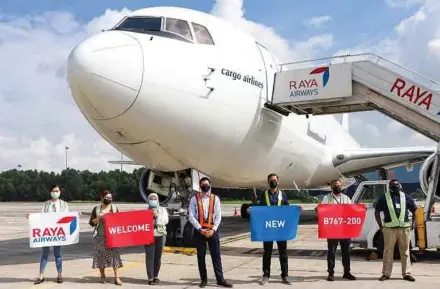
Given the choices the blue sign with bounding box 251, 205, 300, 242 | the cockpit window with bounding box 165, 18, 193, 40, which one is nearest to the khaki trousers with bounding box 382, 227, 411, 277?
the blue sign with bounding box 251, 205, 300, 242

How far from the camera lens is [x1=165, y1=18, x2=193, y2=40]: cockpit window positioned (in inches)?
413

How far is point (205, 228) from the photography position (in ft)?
25.8

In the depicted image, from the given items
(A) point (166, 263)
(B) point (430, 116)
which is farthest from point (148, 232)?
(B) point (430, 116)

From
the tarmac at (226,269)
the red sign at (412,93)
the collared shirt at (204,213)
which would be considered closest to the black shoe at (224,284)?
the tarmac at (226,269)

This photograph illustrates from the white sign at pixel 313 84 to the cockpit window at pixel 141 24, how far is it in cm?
343

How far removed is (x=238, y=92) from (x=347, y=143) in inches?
374

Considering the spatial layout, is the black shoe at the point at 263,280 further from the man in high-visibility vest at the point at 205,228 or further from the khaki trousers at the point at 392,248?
the khaki trousers at the point at 392,248

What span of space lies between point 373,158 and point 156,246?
38.9 feet

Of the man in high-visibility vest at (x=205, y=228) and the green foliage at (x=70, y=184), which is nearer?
the man in high-visibility vest at (x=205, y=228)

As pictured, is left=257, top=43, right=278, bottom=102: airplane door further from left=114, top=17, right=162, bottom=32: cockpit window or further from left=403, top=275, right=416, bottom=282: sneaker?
left=403, top=275, right=416, bottom=282: sneaker

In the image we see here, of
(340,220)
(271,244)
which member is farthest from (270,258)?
(340,220)

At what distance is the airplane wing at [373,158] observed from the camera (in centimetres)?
1811

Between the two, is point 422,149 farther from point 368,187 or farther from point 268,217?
point 268,217

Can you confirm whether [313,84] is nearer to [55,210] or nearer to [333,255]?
[333,255]
